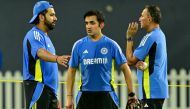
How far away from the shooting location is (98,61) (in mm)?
9070

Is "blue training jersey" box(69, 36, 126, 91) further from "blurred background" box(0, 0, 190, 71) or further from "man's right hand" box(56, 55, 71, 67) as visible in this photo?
"blurred background" box(0, 0, 190, 71)

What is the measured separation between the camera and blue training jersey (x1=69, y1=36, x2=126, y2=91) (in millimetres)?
9078

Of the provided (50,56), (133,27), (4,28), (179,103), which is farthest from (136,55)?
(4,28)

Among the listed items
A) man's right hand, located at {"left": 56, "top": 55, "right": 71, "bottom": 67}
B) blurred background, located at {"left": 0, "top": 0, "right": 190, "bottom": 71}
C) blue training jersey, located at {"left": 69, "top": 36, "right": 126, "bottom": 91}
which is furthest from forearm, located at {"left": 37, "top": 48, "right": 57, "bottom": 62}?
blurred background, located at {"left": 0, "top": 0, "right": 190, "bottom": 71}

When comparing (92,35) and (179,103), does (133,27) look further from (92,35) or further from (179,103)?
(179,103)

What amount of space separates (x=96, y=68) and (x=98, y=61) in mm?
91

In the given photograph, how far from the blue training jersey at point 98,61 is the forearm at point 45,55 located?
0.35 meters

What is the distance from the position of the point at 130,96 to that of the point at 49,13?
1.62m

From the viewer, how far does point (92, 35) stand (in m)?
9.16

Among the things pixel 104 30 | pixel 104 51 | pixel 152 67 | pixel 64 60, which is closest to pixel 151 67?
pixel 152 67

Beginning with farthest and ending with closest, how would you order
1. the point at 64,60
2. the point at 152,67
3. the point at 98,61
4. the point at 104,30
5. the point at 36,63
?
the point at 104,30 → the point at 152,67 → the point at 36,63 → the point at 98,61 → the point at 64,60

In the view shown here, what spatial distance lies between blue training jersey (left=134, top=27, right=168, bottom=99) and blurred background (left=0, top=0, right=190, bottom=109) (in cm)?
635

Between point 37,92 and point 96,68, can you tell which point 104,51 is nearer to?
point 96,68

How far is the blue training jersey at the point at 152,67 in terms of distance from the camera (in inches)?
381
